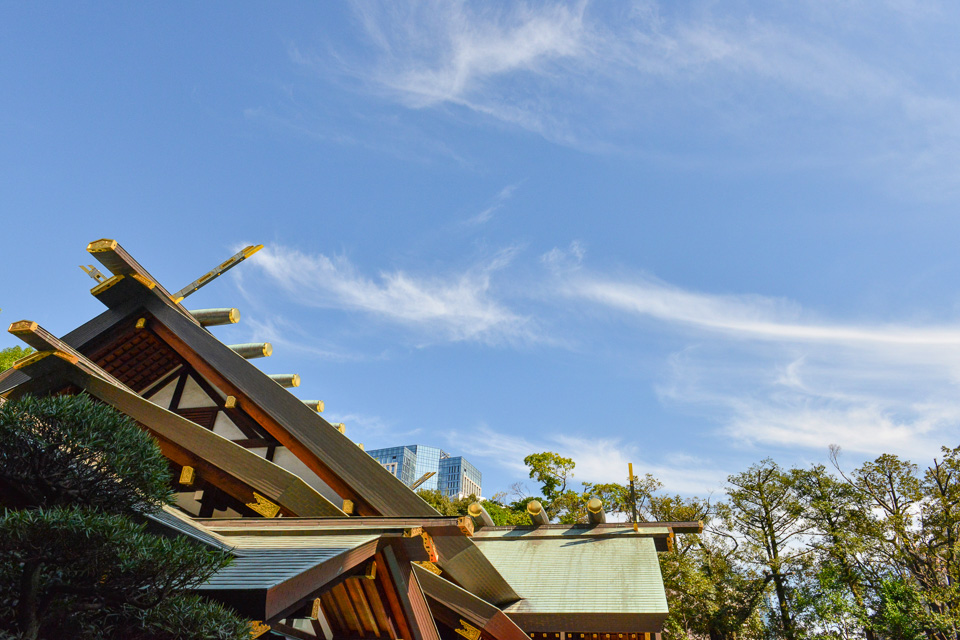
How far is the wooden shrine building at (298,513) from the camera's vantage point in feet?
17.2

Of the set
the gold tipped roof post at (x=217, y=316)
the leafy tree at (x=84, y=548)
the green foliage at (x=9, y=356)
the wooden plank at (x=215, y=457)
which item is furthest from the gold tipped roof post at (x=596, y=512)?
the green foliage at (x=9, y=356)

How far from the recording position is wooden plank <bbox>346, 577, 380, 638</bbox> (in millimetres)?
6007

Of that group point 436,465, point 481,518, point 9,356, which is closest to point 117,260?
point 481,518

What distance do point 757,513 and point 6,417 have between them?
101ft

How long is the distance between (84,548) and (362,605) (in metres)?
3.51

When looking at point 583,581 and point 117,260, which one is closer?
point 117,260

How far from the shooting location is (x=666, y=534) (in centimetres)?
1071

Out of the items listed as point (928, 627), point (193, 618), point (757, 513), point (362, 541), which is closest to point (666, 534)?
point (362, 541)

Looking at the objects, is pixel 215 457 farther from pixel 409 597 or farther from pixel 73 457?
pixel 73 457

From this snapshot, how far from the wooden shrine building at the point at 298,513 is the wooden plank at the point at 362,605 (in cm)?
2

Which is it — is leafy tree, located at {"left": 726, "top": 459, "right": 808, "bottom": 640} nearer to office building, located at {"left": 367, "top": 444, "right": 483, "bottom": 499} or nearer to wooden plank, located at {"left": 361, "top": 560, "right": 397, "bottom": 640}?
wooden plank, located at {"left": 361, "top": 560, "right": 397, "bottom": 640}

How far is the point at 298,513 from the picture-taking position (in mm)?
6844

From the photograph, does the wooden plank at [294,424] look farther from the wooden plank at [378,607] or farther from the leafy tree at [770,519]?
the leafy tree at [770,519]

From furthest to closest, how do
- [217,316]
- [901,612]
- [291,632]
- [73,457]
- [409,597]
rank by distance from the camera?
[901,612] → [217,316] → [409,597] → [291,632] → [73,457]
